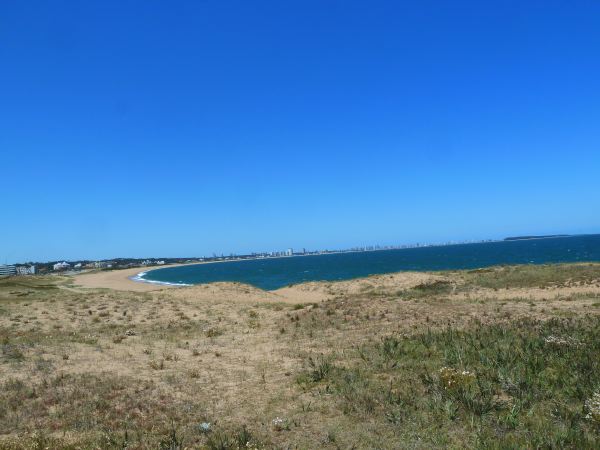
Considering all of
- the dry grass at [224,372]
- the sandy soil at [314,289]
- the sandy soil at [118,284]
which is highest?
the dry grass at [224,372]

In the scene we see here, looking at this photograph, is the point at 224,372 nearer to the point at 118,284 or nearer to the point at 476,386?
the point at 476,386

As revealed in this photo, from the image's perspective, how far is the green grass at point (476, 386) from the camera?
8.52 meters

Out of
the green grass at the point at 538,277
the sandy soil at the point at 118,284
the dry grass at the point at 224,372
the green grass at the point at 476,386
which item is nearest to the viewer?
the green grass at the point at 476,386

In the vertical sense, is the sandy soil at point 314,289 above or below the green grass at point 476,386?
below

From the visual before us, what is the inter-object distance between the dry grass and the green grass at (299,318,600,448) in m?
0.09

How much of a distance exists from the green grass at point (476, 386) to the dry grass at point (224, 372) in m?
0.09

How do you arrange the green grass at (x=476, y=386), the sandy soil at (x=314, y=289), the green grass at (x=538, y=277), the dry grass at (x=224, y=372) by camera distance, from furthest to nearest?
the sandy soil at (x=314, y=289), the green grass at (x=538, y=277), the dry grass at (x=224, y=372), the green grass at (x=476, y=386)

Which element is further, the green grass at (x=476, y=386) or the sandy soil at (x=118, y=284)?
the sandy soil at (x=118, y=284)

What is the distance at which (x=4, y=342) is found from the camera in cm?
1962

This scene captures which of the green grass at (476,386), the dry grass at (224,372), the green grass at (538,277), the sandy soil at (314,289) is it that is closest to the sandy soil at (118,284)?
the sandy soil at (314,289)

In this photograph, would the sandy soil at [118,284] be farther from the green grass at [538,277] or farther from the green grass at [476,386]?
the green grass at [476,386]

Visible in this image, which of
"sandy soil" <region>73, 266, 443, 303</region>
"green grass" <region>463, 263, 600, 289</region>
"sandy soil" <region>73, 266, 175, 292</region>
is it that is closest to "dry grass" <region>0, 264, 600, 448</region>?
"green grass" <region>463, 263, 600, 289</region>

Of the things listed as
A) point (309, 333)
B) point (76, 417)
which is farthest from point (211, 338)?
point (76, 417)

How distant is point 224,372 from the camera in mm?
14711
